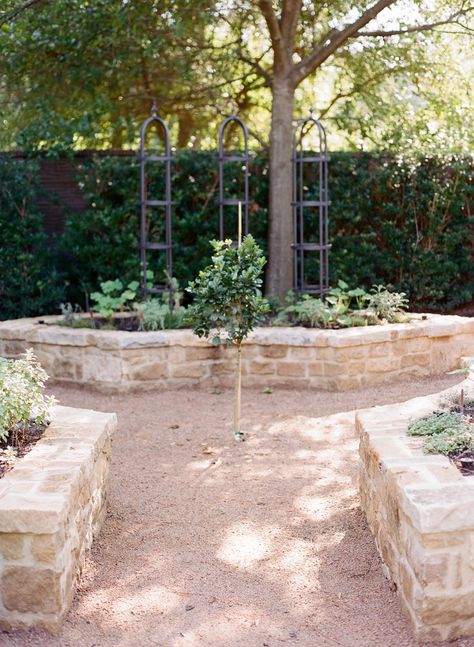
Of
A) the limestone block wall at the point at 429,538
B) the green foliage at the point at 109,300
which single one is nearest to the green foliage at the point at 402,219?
the green foliage at the point at 109,300

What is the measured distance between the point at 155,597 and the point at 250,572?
0.46 m

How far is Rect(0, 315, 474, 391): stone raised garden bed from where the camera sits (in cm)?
673

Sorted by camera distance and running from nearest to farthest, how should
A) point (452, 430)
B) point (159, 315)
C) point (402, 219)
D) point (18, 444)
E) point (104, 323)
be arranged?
point (452, 430) < point (18, 444) < point (159, 315) < point (104, 323) < point (402, 219)

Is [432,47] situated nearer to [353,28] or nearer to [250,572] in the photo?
[353,28]

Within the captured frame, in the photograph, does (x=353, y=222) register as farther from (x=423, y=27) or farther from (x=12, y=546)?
(x=12, y=546)

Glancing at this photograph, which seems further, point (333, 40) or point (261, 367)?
point (333, 40)

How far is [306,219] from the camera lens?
881 centimetres

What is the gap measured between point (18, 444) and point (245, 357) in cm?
330

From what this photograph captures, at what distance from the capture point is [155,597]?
3295 mm

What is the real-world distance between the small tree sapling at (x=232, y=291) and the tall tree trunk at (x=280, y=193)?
10.4 ft

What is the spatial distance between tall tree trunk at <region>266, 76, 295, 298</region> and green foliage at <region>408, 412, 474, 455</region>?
4711mm

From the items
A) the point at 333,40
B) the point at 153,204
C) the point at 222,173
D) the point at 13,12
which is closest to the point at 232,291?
the point at 153,204

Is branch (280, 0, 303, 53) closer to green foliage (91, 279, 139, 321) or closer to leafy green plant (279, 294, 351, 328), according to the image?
leafy green plant (279, 294, 351, 328)

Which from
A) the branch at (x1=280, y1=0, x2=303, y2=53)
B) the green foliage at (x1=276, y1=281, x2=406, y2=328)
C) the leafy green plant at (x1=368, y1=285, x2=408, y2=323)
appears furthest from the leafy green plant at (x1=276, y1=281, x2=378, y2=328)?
the branch at (x1=280, y1=0, x2=303, y2=53)
